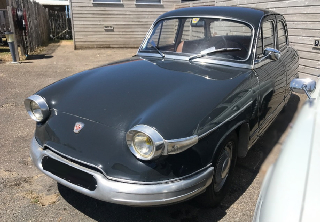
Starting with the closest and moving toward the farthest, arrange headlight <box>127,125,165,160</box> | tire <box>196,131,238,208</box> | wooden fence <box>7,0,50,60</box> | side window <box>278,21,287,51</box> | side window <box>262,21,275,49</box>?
1. headlight <box>127,125,165,160</box>
2. tire <box>196,131,238,208</box>
3. side window <box>262,21,275,49</box>
4. side window <box>278,21,287,51</box>
5. wooden fence <box>7,0,50,60</box>

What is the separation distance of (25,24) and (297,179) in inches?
444

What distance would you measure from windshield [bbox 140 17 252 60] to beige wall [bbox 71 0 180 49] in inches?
392

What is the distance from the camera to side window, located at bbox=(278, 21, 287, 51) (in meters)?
4.33

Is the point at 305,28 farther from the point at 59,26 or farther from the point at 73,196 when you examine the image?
the point at 59,26

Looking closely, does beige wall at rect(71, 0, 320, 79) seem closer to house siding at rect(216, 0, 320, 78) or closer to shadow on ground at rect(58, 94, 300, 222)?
house siding at rect(216, 0, 320, 78)

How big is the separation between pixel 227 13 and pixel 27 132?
327 cm

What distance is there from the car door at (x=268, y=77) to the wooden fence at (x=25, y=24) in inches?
343

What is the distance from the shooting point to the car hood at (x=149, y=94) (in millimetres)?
2211

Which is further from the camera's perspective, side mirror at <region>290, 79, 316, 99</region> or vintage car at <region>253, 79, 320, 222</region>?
side mirror at <region>290, 79, 316, 99</region>

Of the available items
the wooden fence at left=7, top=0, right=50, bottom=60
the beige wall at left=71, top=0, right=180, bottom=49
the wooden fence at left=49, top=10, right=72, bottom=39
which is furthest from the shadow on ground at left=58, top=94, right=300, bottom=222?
the wooden fence at left=49, top=10, right=72, bottom=39

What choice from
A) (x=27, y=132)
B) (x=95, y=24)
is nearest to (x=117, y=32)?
(x=95, y=24)

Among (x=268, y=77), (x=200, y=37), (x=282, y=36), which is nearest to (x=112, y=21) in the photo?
(x=282, y=36)

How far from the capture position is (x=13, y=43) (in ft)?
30.3

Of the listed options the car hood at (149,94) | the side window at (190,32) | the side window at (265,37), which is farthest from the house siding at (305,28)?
the car hood at (149,94)
